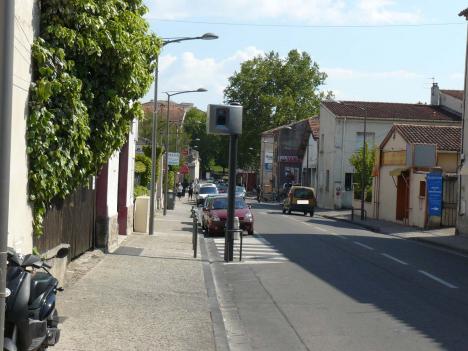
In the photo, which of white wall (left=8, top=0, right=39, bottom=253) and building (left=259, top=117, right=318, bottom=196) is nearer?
white wall (left=8, top=0, right=39, bottom=253)

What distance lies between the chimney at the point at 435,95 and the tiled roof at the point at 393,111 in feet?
5.49

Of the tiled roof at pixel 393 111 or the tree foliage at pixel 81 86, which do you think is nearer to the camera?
the tree foliage at pixel 81 86

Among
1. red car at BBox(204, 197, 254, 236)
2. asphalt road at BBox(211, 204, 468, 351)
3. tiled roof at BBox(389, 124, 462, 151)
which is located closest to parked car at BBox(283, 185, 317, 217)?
tiled roof at BBox(389, 124, 462, 151)

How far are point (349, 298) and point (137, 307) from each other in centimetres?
367

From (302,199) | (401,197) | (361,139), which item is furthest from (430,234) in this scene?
(361,139)

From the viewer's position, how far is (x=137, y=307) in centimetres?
1032

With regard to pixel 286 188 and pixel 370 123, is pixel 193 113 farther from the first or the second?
pixel 370 123

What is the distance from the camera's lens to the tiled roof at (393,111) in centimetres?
6284

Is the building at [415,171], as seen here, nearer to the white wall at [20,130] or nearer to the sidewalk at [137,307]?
the sidewalk at [137,307]

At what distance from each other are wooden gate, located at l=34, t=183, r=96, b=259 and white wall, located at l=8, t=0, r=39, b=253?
3.25 feet

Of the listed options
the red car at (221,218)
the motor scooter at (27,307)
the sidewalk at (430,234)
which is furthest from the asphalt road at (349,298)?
the red car at (221,218)

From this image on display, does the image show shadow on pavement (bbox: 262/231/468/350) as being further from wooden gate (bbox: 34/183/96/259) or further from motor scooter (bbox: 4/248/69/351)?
motor scooter (bbox: 4/248/69/351)

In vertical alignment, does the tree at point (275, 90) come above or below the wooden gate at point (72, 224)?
above

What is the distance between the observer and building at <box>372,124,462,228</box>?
37.0 meters
